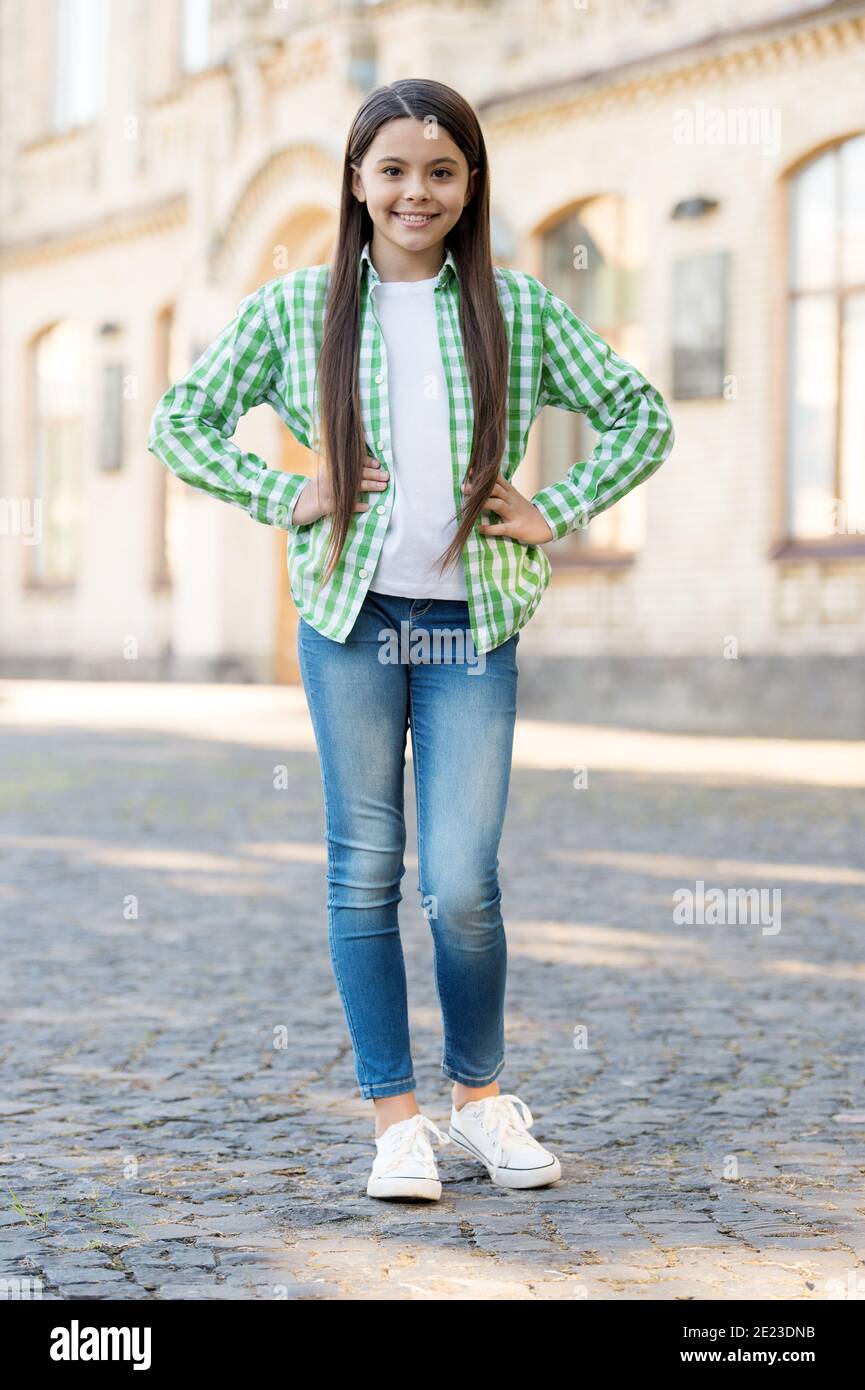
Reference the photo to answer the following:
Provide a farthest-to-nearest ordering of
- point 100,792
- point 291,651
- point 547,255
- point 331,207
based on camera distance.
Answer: point 291,651
point 331,207
point 547,255
point 100,792

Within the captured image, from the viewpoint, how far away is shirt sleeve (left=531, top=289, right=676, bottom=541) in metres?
4.00

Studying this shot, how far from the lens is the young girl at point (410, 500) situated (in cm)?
384

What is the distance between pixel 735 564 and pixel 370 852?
13.7 metres

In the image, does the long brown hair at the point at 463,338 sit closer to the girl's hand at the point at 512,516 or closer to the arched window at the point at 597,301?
the girl's hand at the point at 512,516

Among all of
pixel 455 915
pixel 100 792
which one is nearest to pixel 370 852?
pixel 455 915

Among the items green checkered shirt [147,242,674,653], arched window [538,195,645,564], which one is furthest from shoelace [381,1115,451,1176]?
arched window [538,195,645,564]

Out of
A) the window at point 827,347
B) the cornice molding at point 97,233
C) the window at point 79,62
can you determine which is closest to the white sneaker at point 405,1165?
the window at point 827,347

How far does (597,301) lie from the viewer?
62.9 ft

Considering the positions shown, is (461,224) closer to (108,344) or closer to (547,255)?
(547,255)

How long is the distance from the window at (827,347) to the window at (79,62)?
12.7 metres

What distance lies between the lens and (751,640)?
17078 millimetres

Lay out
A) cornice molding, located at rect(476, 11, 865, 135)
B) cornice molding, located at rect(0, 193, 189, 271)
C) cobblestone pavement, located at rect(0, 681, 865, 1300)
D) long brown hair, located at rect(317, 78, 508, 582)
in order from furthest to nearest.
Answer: cornice molding, located at rect(0, 193, 189, 271) < cornice molding, located at rect(476, 11, 865, 135) < long brown hair, located at rect(317, 78, 508, 582) < cobblestone pavement, located at rect(0, 681, 865, 1300)

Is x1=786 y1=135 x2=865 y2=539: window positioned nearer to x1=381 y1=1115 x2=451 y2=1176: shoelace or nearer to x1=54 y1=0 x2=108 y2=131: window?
x1=54 y1=0 x2=108 y2=131: window
